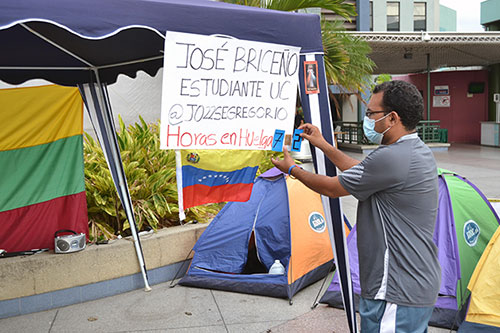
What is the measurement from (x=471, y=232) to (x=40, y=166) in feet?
13.8

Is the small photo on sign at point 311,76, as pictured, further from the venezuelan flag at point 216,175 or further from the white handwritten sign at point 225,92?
→ the venezuelan flag at point 216,175

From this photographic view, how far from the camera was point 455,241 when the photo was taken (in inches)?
173

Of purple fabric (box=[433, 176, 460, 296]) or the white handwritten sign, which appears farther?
purple fabric (box=[433, 176, 460, 296])

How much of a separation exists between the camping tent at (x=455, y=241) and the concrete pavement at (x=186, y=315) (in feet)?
0.66

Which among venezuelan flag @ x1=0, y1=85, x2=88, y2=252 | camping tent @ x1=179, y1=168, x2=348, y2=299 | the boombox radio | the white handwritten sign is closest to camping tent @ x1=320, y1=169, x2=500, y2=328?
camping tent @ x1=179, y1=168, x2=348, y2=299

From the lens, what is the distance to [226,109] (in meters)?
3.09

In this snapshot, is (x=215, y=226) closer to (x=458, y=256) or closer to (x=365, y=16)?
(x=458, y=256)

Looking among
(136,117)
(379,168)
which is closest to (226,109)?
(379,168)

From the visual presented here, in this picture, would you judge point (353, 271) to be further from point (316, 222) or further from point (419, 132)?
point (419, 132)

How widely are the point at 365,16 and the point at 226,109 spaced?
18.7m

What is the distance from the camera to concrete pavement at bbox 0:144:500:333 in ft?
14.0

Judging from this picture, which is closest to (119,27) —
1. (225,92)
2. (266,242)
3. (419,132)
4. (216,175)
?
(225,92)

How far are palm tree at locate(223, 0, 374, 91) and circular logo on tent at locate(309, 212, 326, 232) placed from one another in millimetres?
4279

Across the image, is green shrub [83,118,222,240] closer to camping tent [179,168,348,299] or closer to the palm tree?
camping tent [179,168,348,299]
